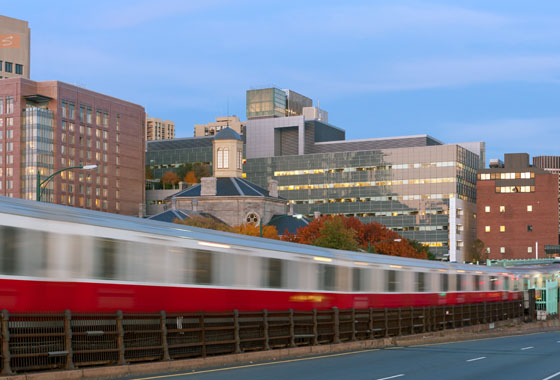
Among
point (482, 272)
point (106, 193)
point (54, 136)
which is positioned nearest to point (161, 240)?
point (482, 272)

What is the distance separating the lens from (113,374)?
1834 centimetres

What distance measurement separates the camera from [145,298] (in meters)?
21.9

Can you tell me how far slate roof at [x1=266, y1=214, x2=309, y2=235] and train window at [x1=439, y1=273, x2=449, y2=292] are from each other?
9117 cm

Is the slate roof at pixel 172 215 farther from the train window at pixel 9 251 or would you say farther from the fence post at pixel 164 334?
the train window at pixel 9 251

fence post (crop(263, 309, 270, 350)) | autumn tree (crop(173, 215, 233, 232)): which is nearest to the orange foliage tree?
autumn tree (crop(173, 215, 233, 232))

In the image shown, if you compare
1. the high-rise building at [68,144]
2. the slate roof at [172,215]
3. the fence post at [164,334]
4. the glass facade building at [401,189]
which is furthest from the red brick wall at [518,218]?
the fence post at [164,334]

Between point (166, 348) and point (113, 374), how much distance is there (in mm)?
2327

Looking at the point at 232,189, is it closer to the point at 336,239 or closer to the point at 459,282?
the point at 336,239

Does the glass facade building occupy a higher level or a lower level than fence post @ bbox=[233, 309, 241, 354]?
higher

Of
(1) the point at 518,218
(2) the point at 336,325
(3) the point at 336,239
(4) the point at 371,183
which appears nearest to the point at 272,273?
(2) the point at 336,325

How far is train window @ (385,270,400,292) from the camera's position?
36.9 meters

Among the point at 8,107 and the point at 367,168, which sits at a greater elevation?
the point at 8,107

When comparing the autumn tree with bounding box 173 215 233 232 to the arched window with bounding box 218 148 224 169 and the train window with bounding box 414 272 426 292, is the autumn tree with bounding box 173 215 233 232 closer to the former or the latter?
the arched window with bounding box 218 148 224 169

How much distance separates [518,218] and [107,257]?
173912mm
